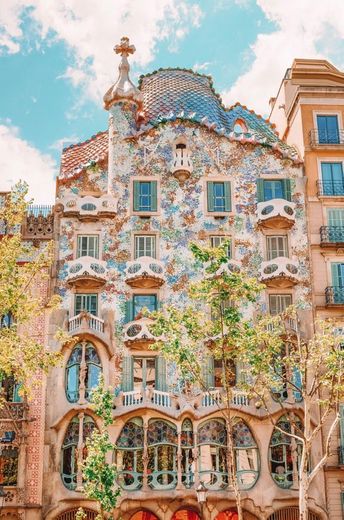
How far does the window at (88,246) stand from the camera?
101 feet

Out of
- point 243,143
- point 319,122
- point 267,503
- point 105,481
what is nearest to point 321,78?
point 319,122

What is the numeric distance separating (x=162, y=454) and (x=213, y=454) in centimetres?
188

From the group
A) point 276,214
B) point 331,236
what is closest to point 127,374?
point 276,214

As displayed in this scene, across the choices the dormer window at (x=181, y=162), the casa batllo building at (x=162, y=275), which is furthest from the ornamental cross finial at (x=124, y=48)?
the dormer window at (x=181, y=162)

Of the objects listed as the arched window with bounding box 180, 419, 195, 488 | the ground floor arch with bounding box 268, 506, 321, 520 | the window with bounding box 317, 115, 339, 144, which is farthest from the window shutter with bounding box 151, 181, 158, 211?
the ground floor arch with bounding box 268, 506, 321, 520

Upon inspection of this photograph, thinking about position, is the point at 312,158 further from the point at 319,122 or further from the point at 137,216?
the point at 137,216

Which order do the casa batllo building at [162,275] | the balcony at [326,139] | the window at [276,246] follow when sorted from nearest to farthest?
1. the casa batllo building at [162,275]
2. the window at [276,246]
3. the balcony at [326,139]

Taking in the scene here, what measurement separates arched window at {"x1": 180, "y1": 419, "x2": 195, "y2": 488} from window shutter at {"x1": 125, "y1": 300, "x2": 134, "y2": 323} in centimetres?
462

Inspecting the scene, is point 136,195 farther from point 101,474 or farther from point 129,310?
point 101,474

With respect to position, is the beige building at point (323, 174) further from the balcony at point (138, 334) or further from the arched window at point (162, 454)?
the balcony at point (138, 334)

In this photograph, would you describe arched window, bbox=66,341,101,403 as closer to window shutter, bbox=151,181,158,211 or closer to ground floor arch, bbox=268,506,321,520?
window shutter, bbox=151,181,158,211

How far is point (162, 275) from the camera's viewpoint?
98.9ft

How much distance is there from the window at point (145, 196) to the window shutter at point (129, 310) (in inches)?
162

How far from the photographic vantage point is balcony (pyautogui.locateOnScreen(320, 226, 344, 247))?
30.8m
